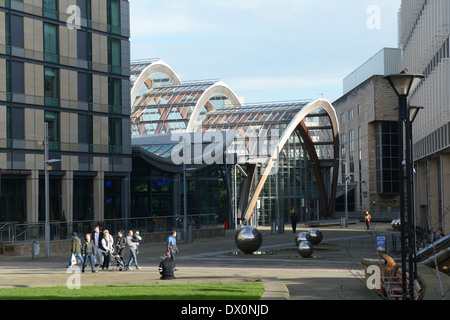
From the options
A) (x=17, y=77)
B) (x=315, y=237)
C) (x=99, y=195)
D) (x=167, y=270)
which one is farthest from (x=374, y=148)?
(x=167, y=270)

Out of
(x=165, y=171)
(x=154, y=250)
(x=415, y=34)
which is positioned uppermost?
(x=415, y=34)

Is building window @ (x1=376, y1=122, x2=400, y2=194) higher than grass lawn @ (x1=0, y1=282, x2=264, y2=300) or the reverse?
higher

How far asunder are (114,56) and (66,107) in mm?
6785

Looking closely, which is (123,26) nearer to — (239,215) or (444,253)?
(239,215)

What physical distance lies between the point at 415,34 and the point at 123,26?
72.6ft

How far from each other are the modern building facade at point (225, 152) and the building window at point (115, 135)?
2.25 metres

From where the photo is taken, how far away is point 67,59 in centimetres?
5109

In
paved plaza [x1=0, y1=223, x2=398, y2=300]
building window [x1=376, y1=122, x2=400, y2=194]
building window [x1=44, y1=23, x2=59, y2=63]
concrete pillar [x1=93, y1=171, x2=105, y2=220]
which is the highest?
building window [x1=44, y1=23, x2=59, y2=63]

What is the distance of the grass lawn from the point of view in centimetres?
1778

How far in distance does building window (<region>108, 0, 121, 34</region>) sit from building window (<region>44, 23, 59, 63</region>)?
585 cm

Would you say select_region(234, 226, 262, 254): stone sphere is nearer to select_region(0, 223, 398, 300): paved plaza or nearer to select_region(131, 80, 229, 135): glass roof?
select_region(0, 223, 398, 300): paved plaza

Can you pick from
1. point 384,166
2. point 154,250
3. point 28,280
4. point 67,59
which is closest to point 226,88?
point 384,166

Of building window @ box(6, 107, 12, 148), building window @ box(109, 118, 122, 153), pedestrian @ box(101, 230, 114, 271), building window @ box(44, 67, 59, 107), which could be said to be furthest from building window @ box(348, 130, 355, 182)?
pedestrian @ box(101, 230, 114, 271)

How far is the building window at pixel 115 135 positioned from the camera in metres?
55.2
